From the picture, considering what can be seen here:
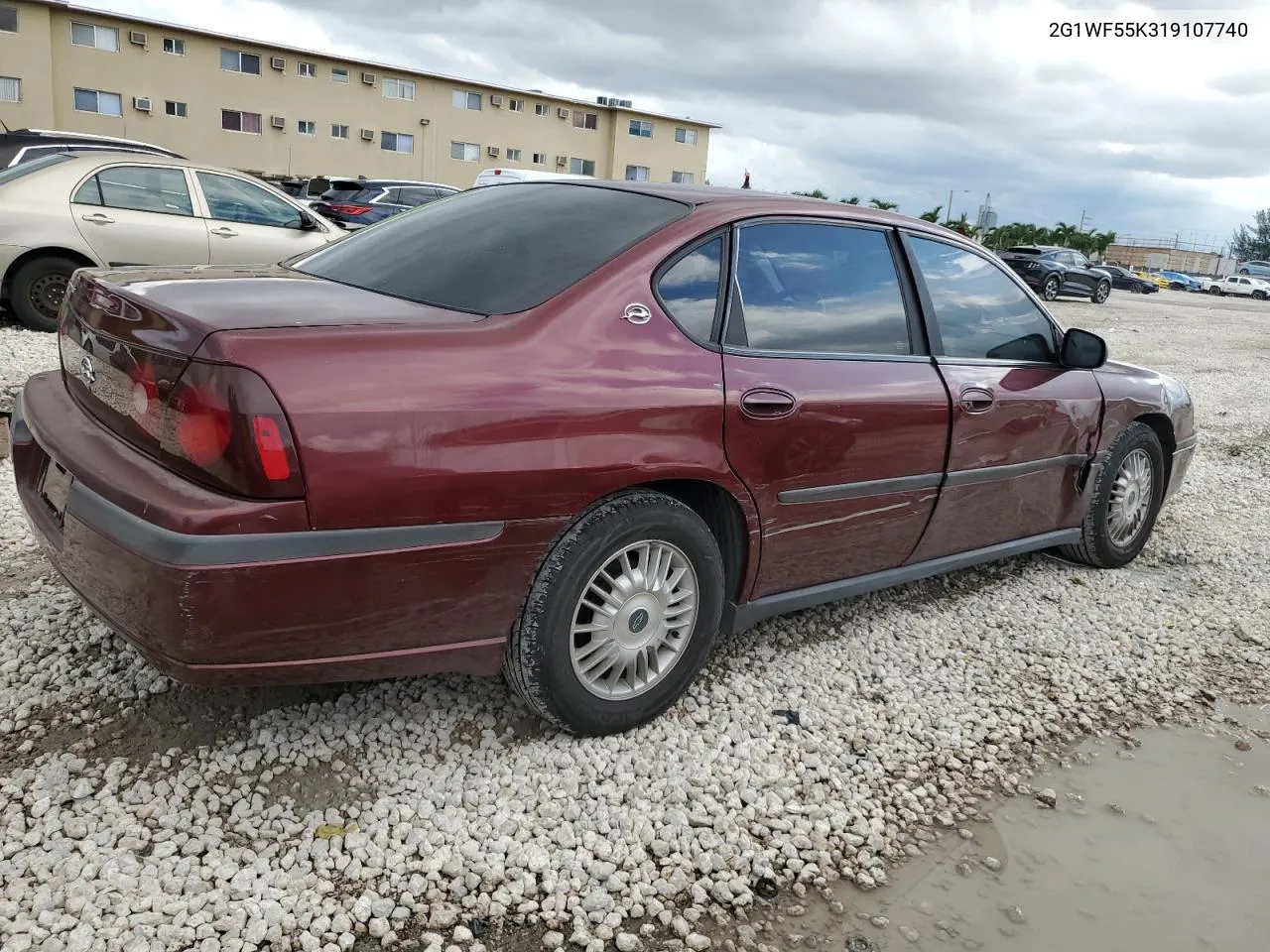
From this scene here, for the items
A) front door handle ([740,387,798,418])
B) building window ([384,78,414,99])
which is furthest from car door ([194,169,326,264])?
building window ([384,78,414,99])

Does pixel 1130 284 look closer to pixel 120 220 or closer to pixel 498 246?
pixel 120 220

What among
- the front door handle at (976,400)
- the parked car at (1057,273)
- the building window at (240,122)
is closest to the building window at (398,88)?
the building window at (240,122)

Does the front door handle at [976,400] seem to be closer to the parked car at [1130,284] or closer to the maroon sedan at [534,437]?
the maroon sedan at [534,437]

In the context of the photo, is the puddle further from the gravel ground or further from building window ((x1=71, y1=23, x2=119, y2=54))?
building window ((x1=71, y1=23, x2=119, y2=54))

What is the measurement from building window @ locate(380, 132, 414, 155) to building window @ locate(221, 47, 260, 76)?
16.8 feet

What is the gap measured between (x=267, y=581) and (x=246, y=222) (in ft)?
24.1

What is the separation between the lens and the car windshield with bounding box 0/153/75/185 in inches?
303

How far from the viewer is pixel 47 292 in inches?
307

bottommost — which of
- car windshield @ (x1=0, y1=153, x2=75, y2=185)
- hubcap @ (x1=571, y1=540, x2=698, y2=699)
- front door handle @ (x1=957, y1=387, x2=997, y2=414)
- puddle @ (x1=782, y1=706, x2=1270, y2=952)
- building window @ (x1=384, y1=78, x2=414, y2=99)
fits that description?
puddle @ (x1=782, y1=706, x2=1270, y2=952)

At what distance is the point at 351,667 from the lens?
2.43 metres

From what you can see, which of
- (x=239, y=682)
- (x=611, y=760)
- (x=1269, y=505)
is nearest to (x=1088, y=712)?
(x=611, y=760)

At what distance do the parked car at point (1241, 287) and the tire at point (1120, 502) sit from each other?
54.6 meters

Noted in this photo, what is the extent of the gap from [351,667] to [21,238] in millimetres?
6868

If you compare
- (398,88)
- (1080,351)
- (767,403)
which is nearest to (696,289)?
(767,403)
